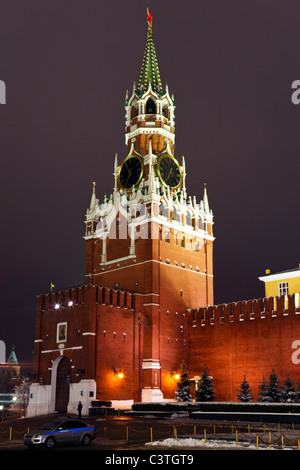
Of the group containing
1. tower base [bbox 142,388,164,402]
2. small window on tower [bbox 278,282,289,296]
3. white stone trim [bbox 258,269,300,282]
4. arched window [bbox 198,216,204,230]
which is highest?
arched window [bbox 198,216,204,230]

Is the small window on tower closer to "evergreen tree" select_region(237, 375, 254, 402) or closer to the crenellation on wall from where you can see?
the crenellation on wall

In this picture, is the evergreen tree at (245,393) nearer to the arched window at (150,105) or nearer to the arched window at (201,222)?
the arched window at (201,222)

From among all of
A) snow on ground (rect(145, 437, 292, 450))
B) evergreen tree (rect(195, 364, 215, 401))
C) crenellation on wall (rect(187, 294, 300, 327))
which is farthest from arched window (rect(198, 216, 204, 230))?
snow on ground (rect(145, 437, 292, 450))

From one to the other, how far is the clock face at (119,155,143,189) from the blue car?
132ft

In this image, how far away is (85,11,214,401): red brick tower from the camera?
2237 inches

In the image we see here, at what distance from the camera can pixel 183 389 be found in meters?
51.9

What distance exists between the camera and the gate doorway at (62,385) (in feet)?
174

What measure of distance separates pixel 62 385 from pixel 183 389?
37.2 feet

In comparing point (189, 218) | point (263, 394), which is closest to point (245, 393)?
point (263, 394)

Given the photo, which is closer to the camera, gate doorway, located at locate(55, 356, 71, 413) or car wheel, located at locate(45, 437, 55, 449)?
car wheel, located at locate(45, 437, 55, 449)

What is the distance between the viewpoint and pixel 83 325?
51594 mm

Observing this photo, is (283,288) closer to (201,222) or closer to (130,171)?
(201,222)

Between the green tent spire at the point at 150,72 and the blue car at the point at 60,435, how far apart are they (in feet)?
165

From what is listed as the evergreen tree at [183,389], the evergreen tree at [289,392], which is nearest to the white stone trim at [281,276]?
the evergreen tree at [183,389]
